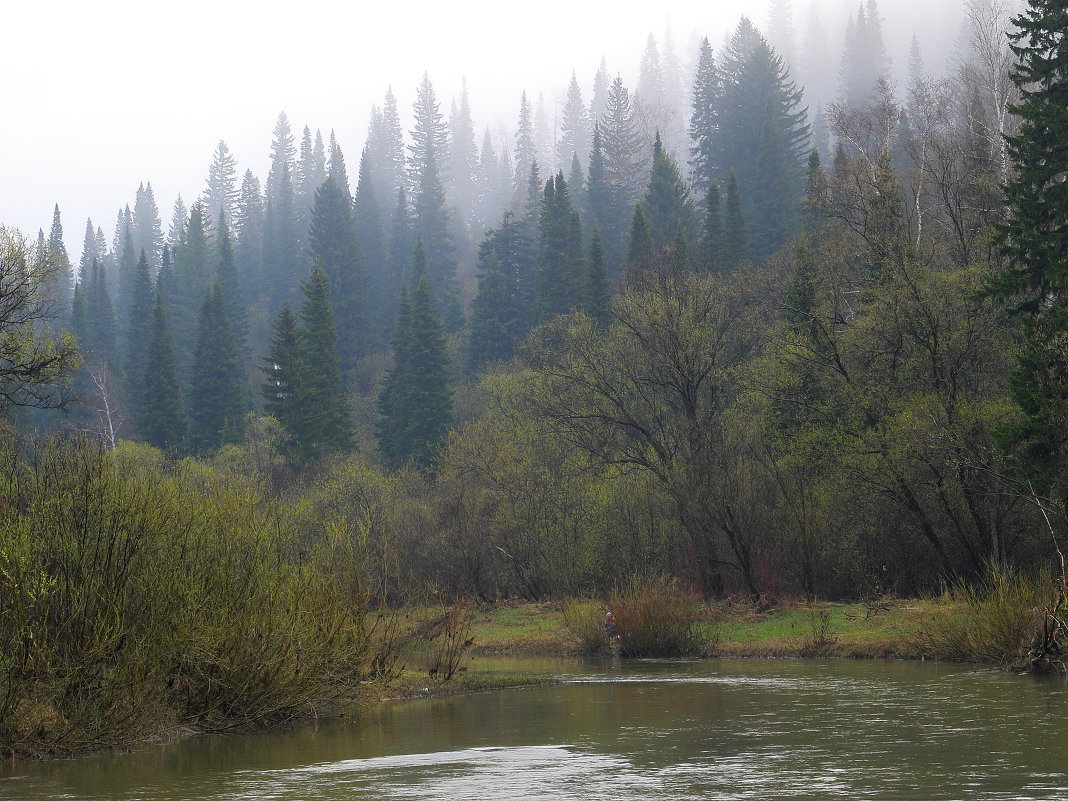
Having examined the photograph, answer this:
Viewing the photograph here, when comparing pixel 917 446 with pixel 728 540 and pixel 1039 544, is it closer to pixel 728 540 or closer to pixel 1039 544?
pixel 1039 544

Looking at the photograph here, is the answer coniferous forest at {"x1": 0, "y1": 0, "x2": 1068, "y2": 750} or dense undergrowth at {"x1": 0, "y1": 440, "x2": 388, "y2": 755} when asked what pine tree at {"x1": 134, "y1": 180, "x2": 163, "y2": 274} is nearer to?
coniferous forest at {"x1": 0, "y1": 0, "x2": 1068, "y2": 750}

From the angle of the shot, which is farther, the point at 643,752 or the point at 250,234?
the point at 250,234

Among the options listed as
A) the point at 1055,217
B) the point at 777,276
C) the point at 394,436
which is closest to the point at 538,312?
the point at 394,436

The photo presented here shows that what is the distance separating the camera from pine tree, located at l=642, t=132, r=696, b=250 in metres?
90.2

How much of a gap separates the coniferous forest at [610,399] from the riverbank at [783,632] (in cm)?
248

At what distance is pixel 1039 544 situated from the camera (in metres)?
37.1

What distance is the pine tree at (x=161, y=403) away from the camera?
284 feet

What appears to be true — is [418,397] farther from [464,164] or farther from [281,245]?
[464,164]

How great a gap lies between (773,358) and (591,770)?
31110 millimetres

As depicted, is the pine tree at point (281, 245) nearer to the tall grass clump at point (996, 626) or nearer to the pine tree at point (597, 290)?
the pine tree at point (597, 290)

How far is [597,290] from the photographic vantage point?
266ft

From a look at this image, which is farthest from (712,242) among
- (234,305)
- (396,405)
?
(234,305)

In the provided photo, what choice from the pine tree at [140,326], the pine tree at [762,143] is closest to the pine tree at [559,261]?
the pine tree at [762,143]

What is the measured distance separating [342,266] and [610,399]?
226 ft
